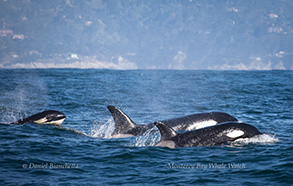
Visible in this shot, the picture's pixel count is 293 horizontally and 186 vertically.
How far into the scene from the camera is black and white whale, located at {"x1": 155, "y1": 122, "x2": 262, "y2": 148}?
13.4 meters

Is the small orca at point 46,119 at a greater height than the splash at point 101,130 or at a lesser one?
greater

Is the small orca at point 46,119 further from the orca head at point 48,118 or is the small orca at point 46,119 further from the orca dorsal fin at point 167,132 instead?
the orca dorsal fin at point 167,132

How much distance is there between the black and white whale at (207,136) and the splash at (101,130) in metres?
4.23

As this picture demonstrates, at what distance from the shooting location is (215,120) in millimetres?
17203

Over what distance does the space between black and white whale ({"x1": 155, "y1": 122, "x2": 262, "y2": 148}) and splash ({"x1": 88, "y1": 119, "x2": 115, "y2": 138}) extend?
4.23 metres

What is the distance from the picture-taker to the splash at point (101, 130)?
17188 mm

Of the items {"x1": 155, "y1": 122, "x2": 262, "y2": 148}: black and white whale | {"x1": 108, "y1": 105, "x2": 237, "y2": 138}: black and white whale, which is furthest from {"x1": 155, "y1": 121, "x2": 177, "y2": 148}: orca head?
{"x1": 108, "y1": 105, "x2": 237, "y2": 138}: black and white whale

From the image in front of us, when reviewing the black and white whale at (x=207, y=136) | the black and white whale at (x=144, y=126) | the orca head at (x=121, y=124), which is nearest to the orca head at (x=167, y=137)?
the black and white whale at (x=207, y=136)

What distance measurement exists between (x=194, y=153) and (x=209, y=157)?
0.68 meters

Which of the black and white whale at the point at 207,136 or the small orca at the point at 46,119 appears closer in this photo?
the black and white whale at the point at 207,136

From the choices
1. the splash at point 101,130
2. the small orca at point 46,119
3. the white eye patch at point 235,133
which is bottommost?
the white eye patch at point 235,133

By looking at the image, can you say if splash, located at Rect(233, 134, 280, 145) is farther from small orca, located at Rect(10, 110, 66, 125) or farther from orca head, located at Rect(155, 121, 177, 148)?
small orca, located at Rect(10, 110, 66, 125)

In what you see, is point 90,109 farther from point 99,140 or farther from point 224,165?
point 224,165

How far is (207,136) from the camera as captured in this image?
13539 mm
